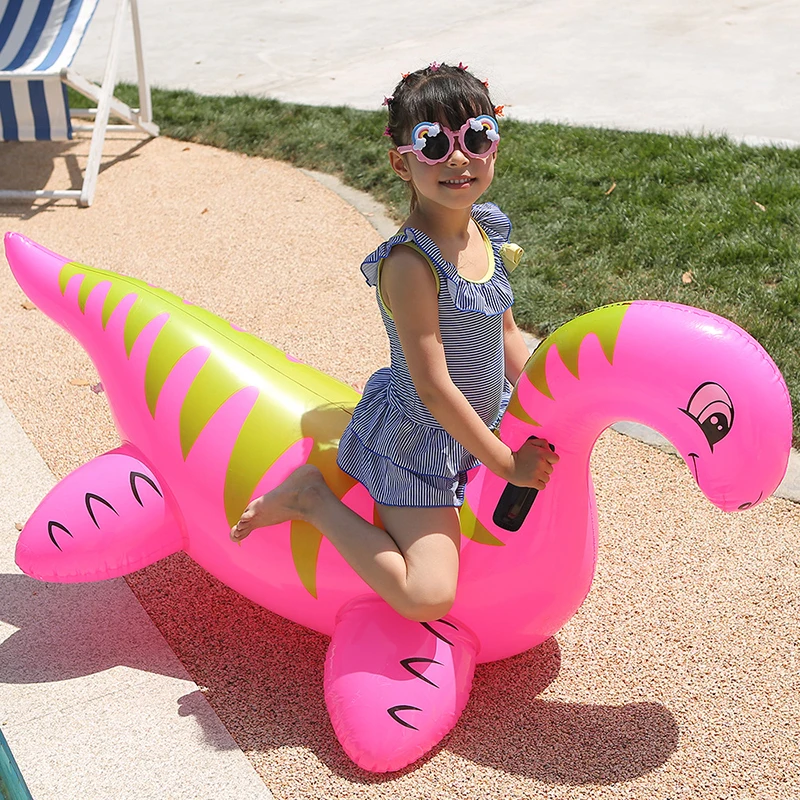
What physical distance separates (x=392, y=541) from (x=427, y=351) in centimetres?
51

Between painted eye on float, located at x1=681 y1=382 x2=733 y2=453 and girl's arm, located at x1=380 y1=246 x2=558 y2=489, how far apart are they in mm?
485

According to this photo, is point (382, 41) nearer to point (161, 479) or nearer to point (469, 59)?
point (469, 59)

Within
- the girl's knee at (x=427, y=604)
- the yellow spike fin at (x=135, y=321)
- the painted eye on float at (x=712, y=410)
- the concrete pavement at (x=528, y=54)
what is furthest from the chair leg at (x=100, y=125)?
the painted eye on float at (x=712, y=410)

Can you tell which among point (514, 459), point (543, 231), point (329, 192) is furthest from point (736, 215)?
point (514, 459)

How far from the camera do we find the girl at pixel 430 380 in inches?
100

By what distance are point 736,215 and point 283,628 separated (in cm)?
360

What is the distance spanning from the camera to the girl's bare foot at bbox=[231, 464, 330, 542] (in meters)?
2.83

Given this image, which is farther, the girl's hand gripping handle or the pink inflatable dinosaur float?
the girl's hand gripping handle

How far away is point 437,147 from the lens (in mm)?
2518

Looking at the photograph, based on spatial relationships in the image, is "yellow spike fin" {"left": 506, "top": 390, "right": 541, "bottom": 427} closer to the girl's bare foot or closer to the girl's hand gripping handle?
the girl's hand gripping handle

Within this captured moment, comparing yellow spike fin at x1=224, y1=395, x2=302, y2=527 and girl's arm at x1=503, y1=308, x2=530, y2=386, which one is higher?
girl's arm at x1=503, y1=308, x2=530, y2=386

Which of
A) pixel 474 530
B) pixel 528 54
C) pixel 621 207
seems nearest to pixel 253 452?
pixel 474 530

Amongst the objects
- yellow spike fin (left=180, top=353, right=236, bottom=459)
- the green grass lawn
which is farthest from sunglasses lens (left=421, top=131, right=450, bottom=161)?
the green grass lawn

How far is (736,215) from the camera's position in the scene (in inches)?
222
